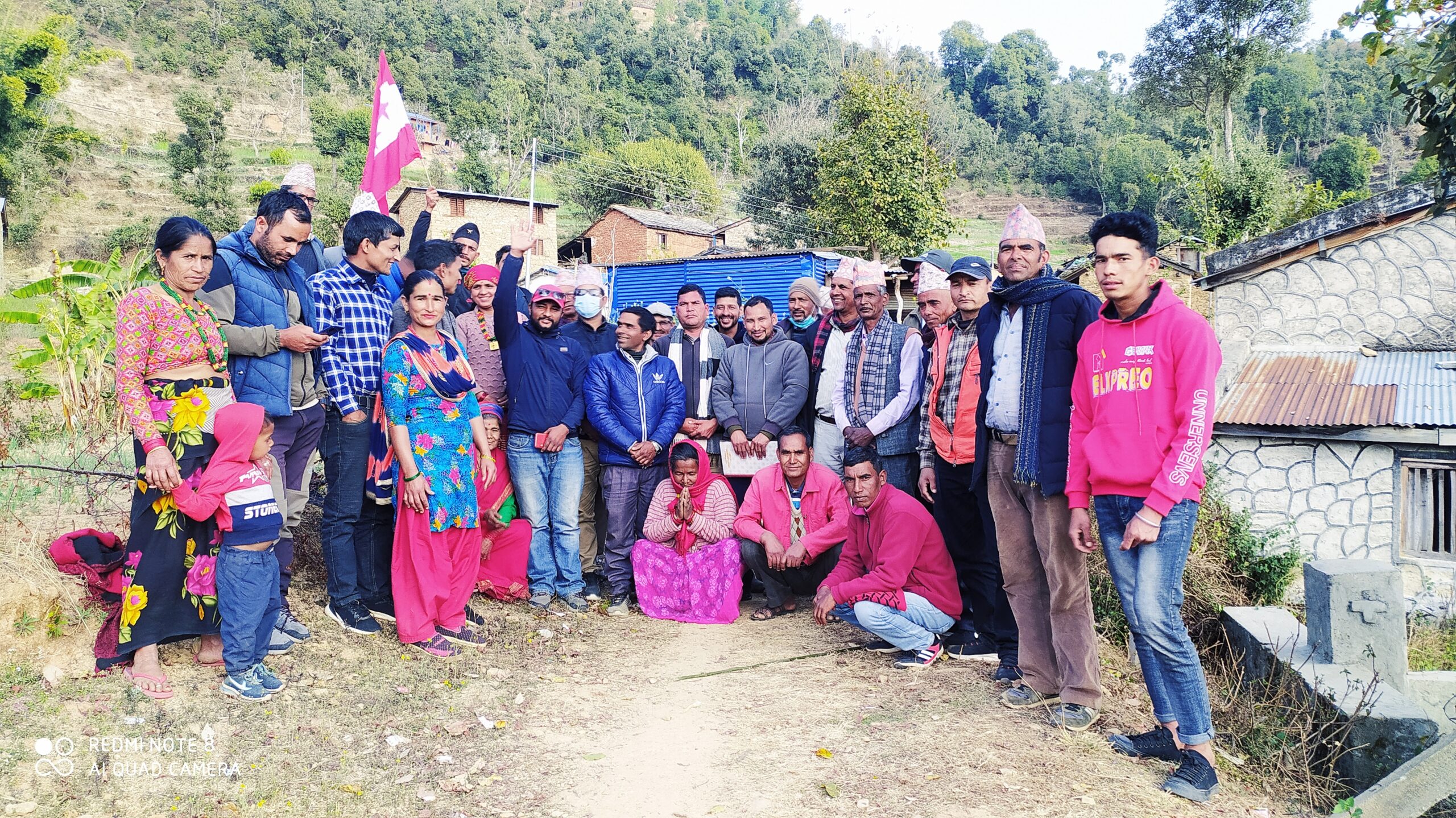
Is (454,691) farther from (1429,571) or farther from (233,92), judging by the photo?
(233,92)

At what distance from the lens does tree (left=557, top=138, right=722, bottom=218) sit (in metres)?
41.5

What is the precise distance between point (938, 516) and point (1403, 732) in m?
2.63

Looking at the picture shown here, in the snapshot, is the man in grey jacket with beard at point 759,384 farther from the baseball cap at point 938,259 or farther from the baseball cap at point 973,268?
the baseball cap at point 973,268

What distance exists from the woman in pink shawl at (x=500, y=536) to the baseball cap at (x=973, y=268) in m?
3.06

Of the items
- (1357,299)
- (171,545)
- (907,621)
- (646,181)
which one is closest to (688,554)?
(907,621)

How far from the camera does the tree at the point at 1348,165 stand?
45.5 metres

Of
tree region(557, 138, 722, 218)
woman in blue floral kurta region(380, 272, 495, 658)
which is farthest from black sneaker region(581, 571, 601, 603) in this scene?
tree region(557, 138, 722, 218)

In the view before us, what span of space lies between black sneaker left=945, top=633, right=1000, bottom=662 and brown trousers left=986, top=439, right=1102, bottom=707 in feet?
1.38

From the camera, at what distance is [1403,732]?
15.0 feet

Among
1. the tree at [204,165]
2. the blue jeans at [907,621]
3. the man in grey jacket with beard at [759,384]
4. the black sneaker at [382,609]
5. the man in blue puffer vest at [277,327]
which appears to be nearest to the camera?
the man in blue puffer vest at [277,327]

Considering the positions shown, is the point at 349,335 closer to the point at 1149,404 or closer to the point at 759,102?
the point at 1149,404

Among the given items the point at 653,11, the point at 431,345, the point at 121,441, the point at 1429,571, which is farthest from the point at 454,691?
the point at 653,11

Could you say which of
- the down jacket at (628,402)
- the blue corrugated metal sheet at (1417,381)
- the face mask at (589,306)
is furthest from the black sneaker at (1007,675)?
the blue corrugated metal sheet at (1417,381)

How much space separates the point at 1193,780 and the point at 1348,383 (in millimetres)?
9361
